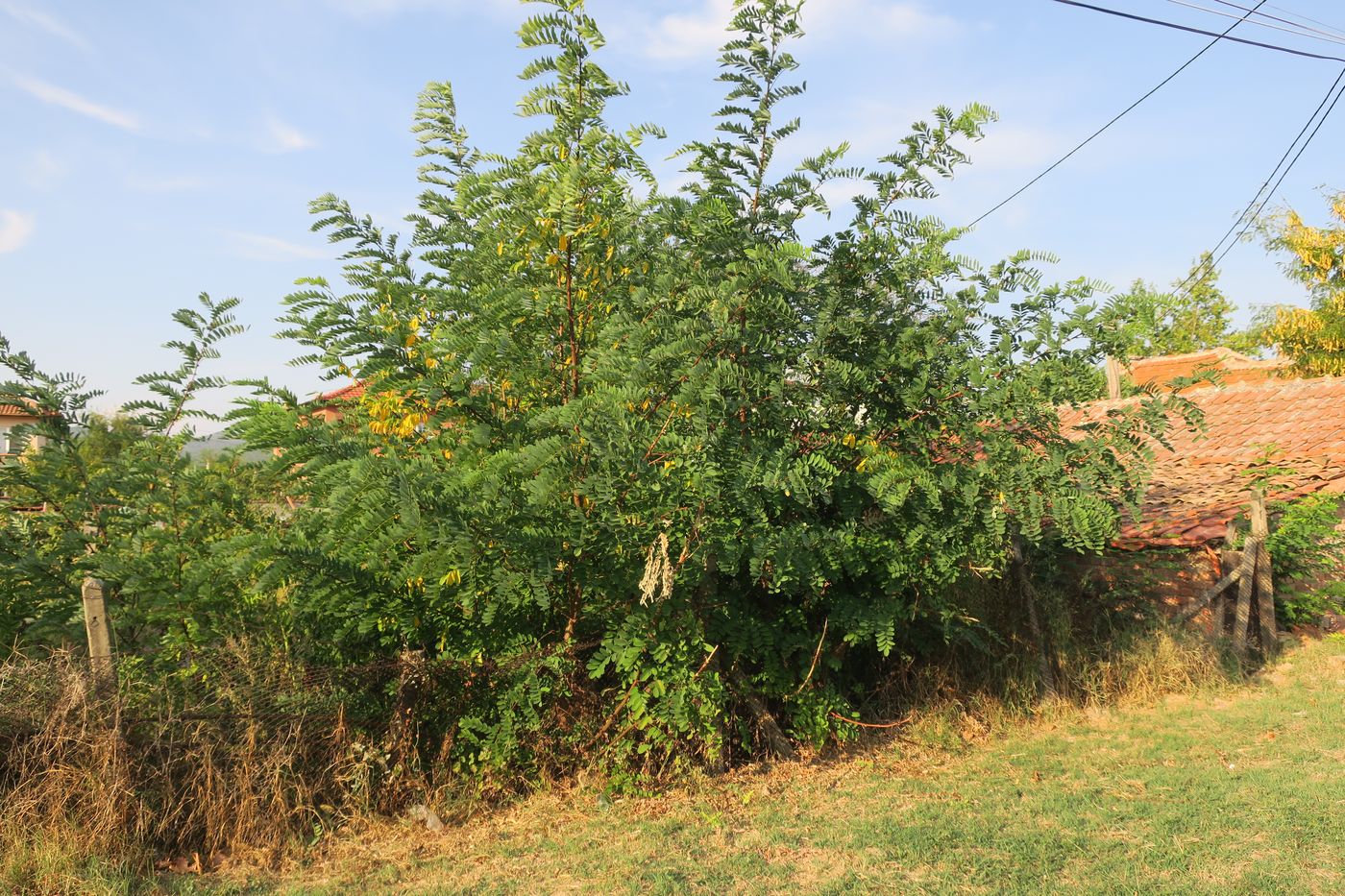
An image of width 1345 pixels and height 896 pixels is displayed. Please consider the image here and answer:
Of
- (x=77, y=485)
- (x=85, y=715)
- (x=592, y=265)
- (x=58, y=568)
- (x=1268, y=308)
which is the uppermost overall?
(x=1268, y=308)

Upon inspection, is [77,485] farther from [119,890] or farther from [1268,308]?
[1268,308]

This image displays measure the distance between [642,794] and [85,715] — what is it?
119 inches

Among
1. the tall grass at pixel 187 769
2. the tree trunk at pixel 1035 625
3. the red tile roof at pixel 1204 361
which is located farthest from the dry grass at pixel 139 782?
the red tile roof at pixel 1204 361

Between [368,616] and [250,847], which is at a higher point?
[368,616]

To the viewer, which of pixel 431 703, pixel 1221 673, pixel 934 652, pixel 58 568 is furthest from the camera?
pixel 1221 673

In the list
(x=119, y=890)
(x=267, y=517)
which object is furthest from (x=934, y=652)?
(x=119, y=890)

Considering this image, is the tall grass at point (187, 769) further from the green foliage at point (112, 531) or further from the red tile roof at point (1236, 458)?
the red tile roof at point (1236, 458)

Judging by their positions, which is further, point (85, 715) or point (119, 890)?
point (85, 715)

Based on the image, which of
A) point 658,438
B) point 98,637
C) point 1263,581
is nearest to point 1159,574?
point 1263,581

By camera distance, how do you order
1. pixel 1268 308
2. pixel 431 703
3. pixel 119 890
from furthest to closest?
pixel 1268 308 < pixel 431 703 < pixel 119 890

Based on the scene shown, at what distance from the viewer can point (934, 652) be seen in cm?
787

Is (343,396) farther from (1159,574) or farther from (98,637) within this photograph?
(1159,574)

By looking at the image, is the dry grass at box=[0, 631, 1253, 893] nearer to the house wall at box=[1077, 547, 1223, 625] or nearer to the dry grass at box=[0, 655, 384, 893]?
the dry grass at box=[0, 655, 384, 893]

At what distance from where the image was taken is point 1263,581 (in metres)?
9.61
